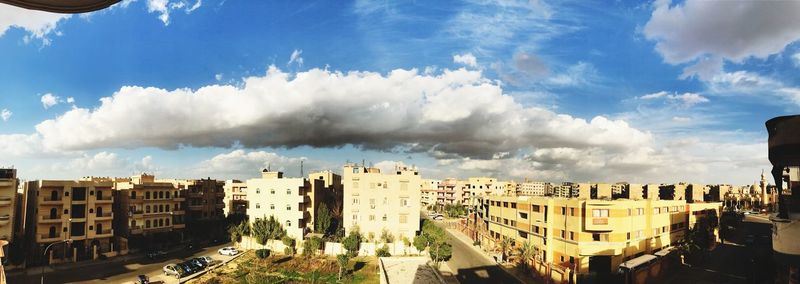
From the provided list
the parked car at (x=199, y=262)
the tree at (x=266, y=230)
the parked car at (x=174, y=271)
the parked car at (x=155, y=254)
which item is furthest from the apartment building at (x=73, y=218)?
the tree at (x=266, y=230)

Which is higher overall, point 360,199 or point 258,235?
point 360,199

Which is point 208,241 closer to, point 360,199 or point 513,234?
point 360,199

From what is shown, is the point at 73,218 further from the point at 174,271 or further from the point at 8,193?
the point at 174,271

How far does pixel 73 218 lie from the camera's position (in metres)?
48.7

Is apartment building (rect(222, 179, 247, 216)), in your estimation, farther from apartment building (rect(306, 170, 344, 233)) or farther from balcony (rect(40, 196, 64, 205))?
balcony (rect(40, 196, 64, 205))

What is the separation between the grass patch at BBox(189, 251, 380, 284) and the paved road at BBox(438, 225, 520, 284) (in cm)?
895

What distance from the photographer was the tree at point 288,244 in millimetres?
52625

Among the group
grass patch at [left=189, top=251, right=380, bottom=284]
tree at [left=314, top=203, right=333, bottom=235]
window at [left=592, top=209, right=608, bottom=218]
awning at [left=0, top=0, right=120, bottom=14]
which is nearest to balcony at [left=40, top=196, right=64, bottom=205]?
grass patch at [left=189, top=251, right=380, bottom=284]

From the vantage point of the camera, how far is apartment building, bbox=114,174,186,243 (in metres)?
54.8

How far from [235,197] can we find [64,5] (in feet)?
305

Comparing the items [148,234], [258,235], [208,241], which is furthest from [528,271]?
[148,234]

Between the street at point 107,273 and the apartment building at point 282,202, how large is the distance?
9855 mm

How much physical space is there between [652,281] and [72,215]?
60905mm

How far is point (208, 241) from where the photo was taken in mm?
60656
